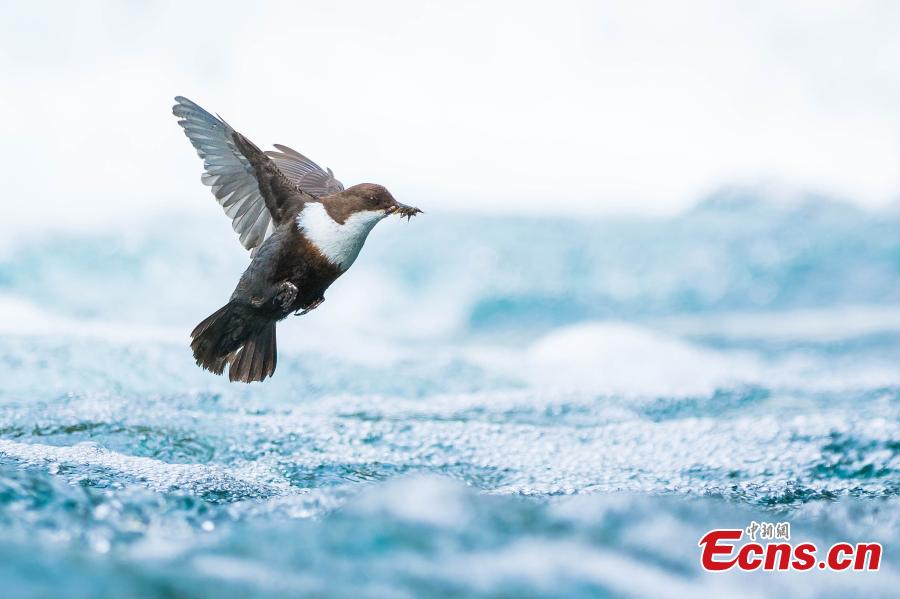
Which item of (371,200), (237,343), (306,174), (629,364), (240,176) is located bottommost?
(237,343)

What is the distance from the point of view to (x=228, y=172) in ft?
15.0

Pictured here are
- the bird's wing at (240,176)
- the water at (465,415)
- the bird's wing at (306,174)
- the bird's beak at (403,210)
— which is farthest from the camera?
the bird's wing at (306,174)

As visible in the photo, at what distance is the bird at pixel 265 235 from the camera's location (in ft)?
13.9

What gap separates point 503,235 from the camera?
14.2 metres

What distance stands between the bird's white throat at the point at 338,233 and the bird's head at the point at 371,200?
16 mm

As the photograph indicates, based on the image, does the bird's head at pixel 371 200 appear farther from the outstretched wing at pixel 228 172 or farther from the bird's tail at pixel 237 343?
the bird's tail at pixel 237 343

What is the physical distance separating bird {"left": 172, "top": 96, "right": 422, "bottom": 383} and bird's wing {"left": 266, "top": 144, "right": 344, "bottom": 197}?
0.49m

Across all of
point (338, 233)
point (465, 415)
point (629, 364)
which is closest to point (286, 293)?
point (338, 233)

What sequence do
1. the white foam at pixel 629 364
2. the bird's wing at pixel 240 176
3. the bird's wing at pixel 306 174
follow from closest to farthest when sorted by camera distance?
the bird's wing at pixel 240 176 → the bird's wing at pixel 306 174 → the white foam at pixel 629 364

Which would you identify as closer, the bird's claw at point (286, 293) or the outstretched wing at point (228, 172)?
the bird's claw at point (286, 293)

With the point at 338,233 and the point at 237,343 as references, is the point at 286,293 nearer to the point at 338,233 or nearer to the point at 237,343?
the point at 338,233

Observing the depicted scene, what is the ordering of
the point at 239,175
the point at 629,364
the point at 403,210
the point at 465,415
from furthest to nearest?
the point at 629,364 → the point at 465,415 → the point at 239,175 → the point at 403,210

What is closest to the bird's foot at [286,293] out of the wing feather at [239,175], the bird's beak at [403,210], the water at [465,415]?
the wing feather at [239,175]

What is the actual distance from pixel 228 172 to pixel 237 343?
676 mm
